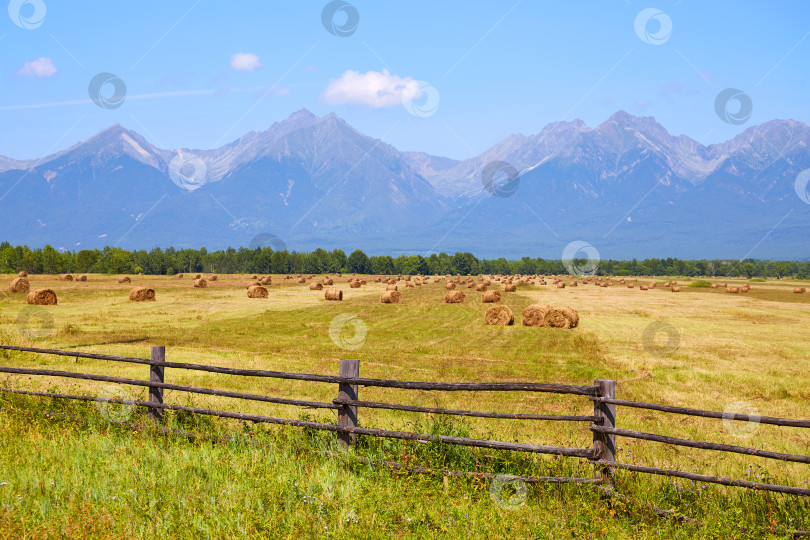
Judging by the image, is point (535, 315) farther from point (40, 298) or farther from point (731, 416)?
point (40, 298)

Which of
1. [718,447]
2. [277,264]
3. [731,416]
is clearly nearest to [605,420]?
[718,447]

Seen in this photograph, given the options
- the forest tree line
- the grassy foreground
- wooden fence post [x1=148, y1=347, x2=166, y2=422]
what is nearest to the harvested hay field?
the grassy foreground

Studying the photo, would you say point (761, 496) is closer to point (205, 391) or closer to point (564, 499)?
point (564, 499)

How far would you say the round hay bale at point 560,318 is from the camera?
3209 centimetres

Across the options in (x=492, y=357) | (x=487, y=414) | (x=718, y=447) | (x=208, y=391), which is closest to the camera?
(x=718, y=447)

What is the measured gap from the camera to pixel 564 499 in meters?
7.41

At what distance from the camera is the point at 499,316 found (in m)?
33.8

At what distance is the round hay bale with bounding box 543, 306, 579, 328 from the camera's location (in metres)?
32.1

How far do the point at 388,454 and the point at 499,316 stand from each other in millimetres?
26165

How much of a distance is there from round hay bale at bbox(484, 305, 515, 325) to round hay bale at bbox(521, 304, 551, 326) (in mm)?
860

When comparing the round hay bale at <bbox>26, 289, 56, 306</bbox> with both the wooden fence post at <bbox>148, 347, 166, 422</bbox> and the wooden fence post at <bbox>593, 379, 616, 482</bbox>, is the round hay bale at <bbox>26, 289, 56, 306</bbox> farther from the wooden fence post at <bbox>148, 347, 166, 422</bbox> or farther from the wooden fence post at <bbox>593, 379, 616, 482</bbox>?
the wooden fence post at <bbox>593, 379, 616, 482</bbox>

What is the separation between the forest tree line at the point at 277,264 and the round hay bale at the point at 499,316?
110 m

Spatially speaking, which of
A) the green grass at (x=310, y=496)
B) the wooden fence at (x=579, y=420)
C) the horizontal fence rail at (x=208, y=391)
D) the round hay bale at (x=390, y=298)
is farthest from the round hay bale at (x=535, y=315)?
the wooden fence at (x=579, y=420)

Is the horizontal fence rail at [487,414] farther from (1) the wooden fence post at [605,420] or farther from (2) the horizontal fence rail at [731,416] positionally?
(2) the horizontal fence rail at [731,416]
